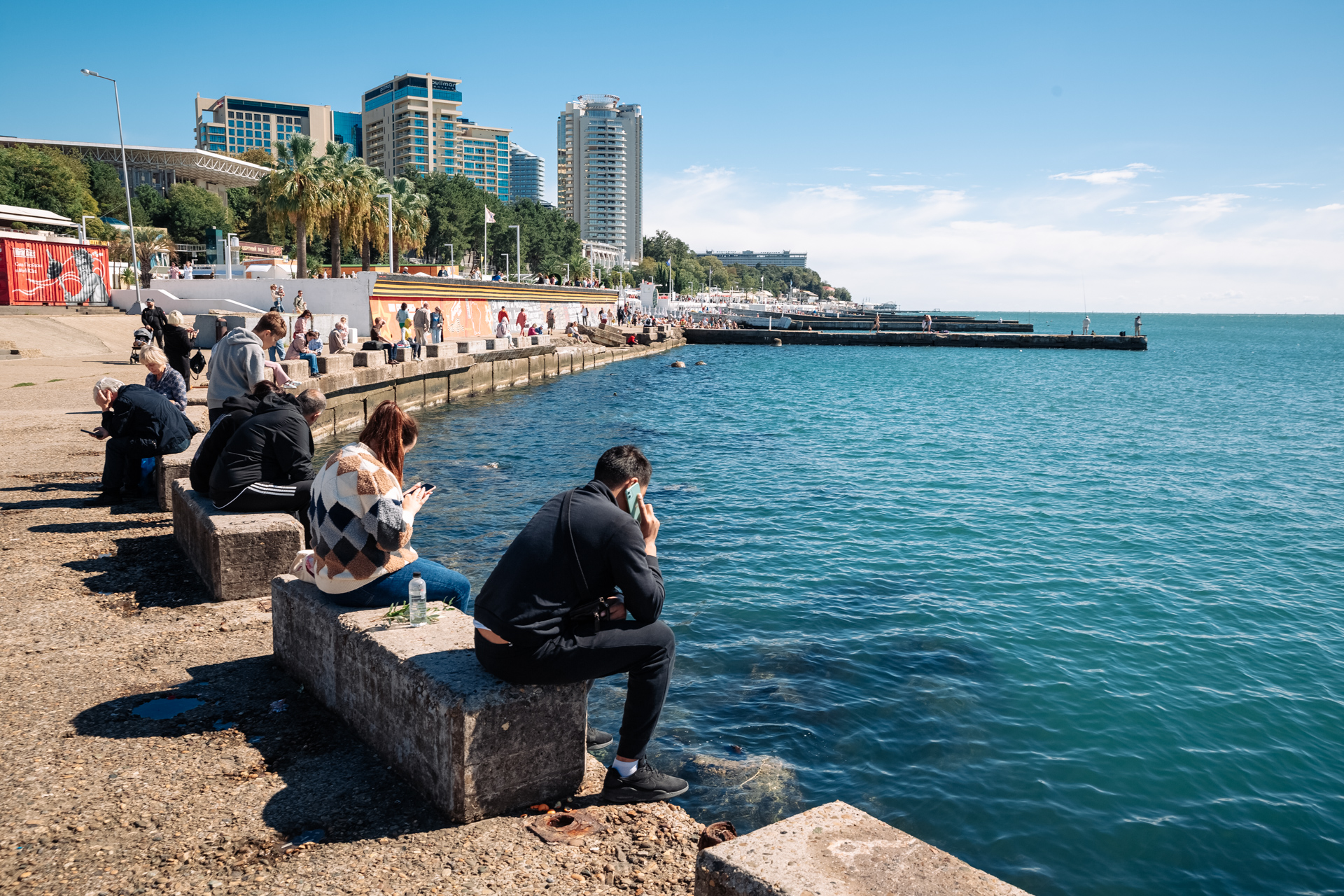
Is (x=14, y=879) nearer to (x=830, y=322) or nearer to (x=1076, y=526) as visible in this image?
(x=1076, y=526)

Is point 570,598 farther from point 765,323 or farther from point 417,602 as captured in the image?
point 765,323

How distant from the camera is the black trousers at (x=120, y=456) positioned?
331 inches

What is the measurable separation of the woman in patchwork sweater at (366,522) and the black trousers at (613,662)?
0.93 m

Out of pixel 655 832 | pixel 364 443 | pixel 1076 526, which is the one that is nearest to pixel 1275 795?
pixel 655 832

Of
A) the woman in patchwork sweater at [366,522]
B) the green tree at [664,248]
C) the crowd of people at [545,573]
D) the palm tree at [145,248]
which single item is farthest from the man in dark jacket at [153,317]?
the green tree at [664,248]

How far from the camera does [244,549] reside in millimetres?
5930

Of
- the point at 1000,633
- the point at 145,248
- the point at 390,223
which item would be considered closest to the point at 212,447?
the point at 1000,633

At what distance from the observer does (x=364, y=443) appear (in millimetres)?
4738

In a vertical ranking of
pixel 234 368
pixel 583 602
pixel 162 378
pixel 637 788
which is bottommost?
pixel 637 788

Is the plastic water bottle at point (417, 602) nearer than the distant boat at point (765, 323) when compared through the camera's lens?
Yes

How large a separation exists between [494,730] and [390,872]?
633mm

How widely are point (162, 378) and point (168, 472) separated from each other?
182 cm

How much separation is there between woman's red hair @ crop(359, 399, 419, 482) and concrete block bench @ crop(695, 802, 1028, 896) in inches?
106

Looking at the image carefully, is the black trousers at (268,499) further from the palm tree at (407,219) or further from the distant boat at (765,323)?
the distant boat at (765,323)
